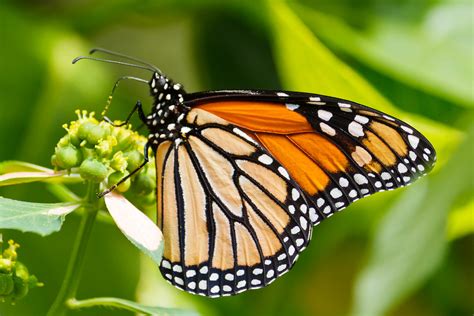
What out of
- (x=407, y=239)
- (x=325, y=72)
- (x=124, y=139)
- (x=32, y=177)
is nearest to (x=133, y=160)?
(x=124, y=139)

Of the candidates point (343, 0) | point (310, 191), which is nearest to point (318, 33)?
point (343, 0)

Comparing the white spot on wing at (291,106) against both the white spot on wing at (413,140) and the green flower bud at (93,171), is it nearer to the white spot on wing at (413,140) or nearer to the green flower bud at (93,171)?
the white spot on wing at (413,140)

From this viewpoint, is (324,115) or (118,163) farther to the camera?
(324,115)

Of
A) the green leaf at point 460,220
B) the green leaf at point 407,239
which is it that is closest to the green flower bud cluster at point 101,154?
the green leaf at point 407,239

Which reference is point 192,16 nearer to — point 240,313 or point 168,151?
point 240,313

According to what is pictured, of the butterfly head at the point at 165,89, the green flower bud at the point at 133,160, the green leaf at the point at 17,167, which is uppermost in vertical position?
the butterfly head at the point at 165,89

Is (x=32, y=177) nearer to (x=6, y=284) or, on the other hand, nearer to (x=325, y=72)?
(x=6, y=284)
